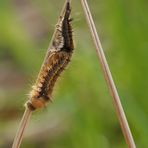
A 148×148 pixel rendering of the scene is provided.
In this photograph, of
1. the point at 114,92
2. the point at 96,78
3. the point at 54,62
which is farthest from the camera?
the point at 96,78

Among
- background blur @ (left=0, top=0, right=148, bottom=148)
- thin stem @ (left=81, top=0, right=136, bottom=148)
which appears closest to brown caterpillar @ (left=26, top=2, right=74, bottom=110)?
thin stem @ (left=81, top=0, right=136, bottom=148)

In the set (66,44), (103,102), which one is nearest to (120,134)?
(103,102)

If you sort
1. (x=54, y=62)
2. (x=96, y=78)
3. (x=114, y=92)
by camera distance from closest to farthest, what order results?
(x=114, y=92)
(x=54, y=62)
(x=96, y=78)

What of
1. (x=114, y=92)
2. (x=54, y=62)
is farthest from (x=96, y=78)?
(x=114, y=92)

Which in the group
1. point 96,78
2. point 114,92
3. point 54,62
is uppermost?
point 96,78

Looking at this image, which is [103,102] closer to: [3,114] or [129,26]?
[129,26]

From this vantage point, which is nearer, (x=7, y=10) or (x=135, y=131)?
(x=135, y=131)

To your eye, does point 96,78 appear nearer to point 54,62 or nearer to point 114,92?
point 54,62

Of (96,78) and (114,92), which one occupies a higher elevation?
(96,78)
